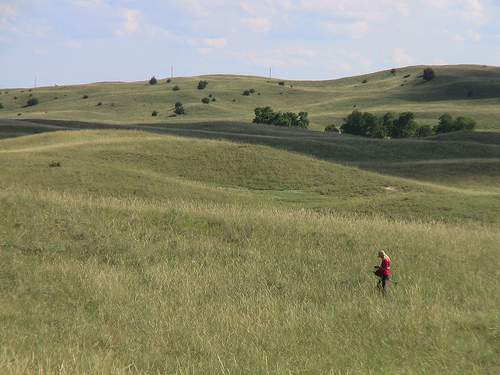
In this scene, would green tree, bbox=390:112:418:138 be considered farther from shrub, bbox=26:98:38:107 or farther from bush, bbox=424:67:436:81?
shrub, bbox=26:98:38:107

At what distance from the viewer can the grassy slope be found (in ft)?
362

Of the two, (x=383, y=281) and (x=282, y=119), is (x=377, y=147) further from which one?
(x=383, y=281)

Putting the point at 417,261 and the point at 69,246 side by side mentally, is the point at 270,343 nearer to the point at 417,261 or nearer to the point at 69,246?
the point at 417,261

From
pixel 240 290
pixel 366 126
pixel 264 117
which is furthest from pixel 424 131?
pixel 240 290

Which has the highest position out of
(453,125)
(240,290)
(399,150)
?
(453,125)

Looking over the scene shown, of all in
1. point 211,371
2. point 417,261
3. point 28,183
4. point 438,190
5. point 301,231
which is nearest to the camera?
point 211,371

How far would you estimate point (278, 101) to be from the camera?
14400 cm

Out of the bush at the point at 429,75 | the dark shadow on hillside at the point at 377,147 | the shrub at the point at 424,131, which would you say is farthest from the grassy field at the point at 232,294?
the bush at the point at 429,75

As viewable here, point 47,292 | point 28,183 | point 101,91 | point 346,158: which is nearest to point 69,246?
point 47,292

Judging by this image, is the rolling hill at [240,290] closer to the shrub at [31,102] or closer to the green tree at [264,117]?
the green tree at [264,117]

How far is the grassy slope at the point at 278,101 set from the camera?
362 feet

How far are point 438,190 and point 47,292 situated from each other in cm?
3322

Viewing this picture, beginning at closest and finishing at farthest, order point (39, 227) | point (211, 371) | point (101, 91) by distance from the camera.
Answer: point (211, 371)
point (39, 227)
point (101, 91)

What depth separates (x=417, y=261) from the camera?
1245 centimetres
